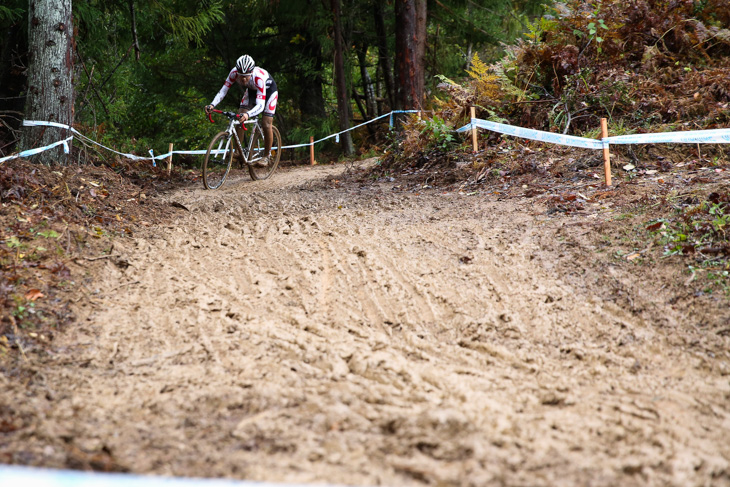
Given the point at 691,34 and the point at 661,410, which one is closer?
the point at 661,410

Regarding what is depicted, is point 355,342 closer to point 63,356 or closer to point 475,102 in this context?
point 63,356

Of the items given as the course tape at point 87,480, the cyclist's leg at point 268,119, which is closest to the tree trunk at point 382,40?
the cyclist's leg at point 268,119

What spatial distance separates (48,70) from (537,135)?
6236mm

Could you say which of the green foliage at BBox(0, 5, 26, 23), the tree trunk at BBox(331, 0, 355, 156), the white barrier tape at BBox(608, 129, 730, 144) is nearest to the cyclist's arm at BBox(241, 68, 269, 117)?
the green foliage at BBox(0, 5, 26, 23)

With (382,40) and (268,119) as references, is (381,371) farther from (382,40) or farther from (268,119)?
(382,40)

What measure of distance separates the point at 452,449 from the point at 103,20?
10869 millimetres

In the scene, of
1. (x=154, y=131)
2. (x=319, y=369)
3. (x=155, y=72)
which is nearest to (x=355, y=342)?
(x=319, y=369)

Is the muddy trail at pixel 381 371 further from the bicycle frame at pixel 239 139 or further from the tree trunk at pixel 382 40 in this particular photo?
the tree trunk at pixel 382 40

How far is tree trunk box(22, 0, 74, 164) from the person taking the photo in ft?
22.2

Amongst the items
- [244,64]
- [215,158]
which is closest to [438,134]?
[244,64]

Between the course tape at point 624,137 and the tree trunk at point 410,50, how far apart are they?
4206 millimetres

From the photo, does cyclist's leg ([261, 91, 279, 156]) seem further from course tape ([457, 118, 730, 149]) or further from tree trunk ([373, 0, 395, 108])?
tree trunk ([373, 0, 395, 108])

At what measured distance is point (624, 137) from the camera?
6.23 m

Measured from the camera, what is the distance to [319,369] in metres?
3.13
